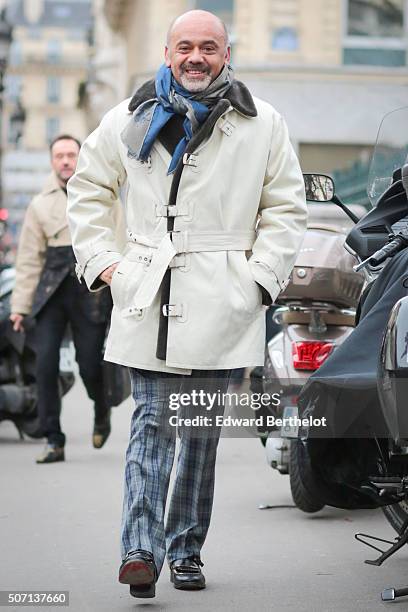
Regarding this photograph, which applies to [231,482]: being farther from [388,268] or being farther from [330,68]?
[330,68]

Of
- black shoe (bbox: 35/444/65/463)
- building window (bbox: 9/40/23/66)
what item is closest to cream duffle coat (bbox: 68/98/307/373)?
black shoe (bbox: 35/444/65/463)

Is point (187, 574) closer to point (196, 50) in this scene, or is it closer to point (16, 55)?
point (196, 50)

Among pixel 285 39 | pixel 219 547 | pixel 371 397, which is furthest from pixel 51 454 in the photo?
pixel 285 39

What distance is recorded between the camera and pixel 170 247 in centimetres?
539

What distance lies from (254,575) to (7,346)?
18.6 feet

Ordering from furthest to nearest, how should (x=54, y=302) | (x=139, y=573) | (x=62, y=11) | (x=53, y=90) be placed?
1. (x=53, y=90)
2. (x=62, y=11)
3. (x=54, y=302)
4. (x=139, y=573)

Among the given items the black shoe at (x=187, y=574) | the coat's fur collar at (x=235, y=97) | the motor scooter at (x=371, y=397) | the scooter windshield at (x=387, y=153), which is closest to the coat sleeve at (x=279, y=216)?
the coat's fur collar at (x=235, y=97)

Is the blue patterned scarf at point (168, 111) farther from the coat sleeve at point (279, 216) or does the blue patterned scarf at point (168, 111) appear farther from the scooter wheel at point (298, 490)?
the scooter wheel at point (298, 490)

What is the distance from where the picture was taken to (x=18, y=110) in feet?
124

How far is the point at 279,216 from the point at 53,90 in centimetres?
12913

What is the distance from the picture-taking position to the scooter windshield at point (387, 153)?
21.1ft

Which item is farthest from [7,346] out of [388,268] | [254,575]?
[388,268]

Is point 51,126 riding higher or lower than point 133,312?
lower

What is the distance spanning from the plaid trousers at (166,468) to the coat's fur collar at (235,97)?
2.92 ft
